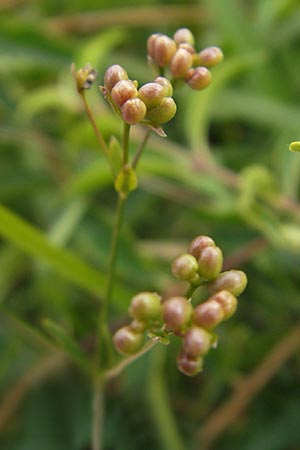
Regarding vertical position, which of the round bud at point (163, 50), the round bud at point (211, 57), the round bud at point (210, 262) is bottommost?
the round bud at point (210, 262)

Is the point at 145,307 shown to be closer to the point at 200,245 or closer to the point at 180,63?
the point at 200,245

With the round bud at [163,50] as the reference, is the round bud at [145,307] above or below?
below

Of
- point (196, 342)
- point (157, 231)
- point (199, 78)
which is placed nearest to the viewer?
point (196, 342)

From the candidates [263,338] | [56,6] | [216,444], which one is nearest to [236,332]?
[263,338]

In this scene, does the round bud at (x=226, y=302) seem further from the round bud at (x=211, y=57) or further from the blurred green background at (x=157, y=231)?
the blurred green background at (x=157, y=231)

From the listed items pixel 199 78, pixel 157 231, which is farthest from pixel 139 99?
pixel 157 231

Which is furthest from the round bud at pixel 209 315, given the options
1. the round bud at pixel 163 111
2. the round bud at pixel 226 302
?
the round bud at pixel 163 111
